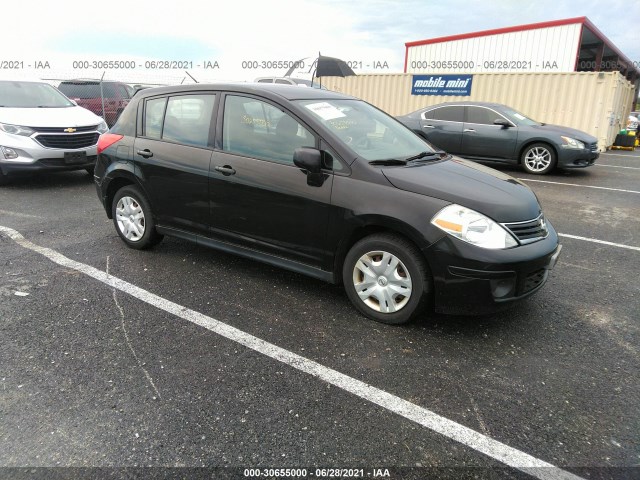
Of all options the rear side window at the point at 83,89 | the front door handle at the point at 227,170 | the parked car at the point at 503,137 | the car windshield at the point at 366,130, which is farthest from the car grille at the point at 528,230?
the rear side window at the point at 83,89

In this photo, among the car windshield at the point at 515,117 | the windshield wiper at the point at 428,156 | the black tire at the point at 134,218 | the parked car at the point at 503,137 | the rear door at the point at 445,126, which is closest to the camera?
the windshield wiper at the point at 428,156

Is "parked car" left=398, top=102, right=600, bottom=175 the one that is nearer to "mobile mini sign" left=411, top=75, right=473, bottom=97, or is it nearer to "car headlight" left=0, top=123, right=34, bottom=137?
"mobile mini sign" left=411, top=75, right=473, bottom=97

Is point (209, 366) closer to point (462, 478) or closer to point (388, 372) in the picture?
point (388, 372)

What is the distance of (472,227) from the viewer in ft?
9.80

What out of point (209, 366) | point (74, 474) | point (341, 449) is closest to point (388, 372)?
point (341, 449)

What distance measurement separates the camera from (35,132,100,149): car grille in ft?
24.4

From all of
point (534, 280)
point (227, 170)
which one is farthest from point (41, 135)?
point (534, 280)

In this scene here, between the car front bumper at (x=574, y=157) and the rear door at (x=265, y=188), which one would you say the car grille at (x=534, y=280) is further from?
the car front bumper at (x=574, y=157)

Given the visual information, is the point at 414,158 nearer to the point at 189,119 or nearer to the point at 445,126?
the point at 189,119

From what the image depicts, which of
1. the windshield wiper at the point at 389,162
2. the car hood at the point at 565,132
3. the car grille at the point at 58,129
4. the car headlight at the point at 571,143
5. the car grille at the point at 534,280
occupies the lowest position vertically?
the car grille at the point at 534,280

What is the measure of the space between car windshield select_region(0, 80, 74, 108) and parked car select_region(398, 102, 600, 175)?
24.2 feet

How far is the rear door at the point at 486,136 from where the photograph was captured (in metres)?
10.1

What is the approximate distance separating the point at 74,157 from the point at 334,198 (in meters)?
6.09

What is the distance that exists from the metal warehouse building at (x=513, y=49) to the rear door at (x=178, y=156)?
52.6 feet
